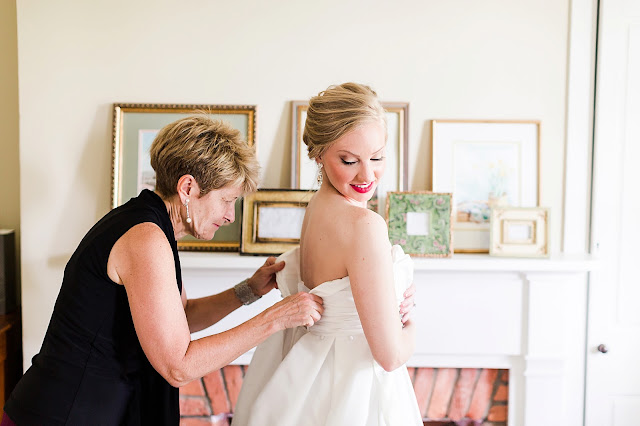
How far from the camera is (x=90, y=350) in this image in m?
1.27

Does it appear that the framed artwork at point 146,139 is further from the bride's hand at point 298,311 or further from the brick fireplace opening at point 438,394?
the bride's hand at point 298,311

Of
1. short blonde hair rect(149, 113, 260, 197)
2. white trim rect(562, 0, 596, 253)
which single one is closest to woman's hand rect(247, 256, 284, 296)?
short blonde hair rect(149, 113, 260, 197)

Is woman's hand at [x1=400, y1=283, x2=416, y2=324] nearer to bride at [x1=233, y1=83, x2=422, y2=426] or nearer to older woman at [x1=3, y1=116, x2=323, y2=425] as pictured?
bride at [x1=233, y1=83, x2=422, y2=426]

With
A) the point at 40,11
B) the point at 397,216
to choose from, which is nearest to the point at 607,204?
the point at 397,216

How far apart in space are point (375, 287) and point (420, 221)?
1.08m

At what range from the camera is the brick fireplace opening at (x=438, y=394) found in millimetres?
2301

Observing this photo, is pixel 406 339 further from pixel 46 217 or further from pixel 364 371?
pixel 46 217

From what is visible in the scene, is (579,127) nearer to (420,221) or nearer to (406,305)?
(420,221)

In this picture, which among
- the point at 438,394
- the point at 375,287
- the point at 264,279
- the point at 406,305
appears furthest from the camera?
the point at 438,394

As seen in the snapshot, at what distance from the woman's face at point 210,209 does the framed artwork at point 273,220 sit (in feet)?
2.43

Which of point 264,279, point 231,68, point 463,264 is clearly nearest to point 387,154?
point 463,264

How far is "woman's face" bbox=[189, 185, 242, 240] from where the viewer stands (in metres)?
1.40

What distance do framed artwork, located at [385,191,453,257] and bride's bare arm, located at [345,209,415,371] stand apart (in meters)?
1.00

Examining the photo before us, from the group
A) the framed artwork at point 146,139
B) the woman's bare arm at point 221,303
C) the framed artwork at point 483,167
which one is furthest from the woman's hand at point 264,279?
the framed artwork at point 483,167
